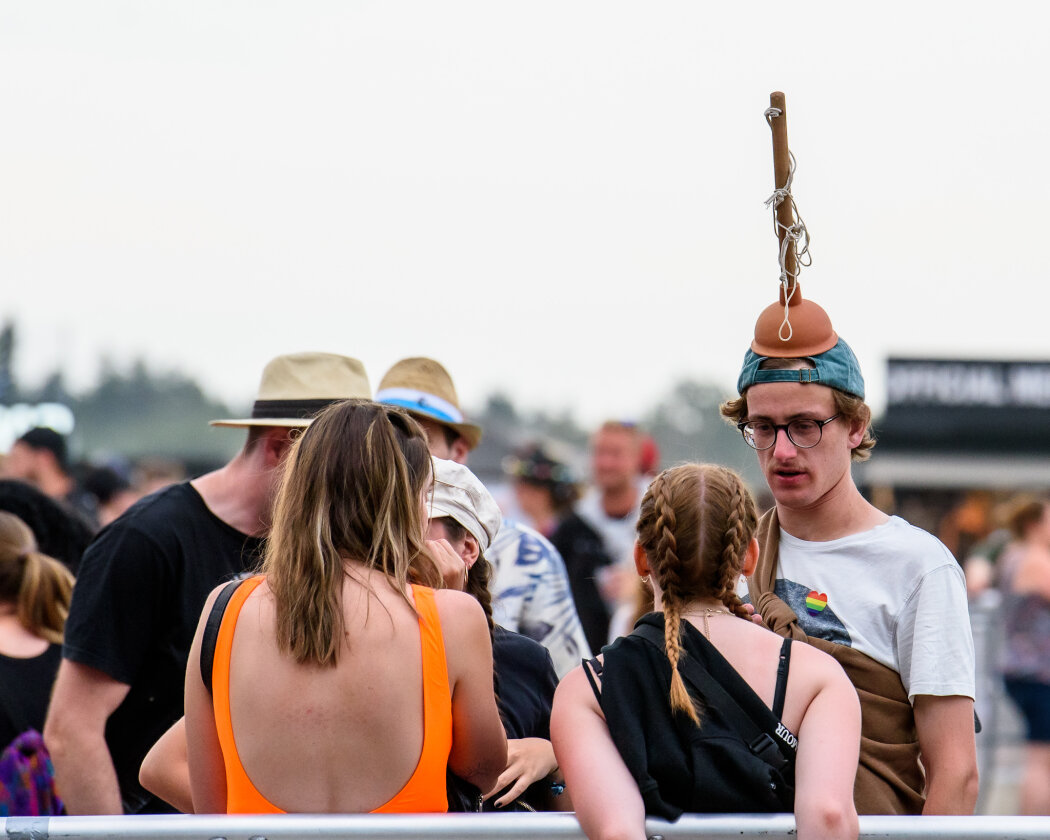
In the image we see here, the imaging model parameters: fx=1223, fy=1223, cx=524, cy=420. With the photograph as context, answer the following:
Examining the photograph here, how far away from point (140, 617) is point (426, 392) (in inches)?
55.4

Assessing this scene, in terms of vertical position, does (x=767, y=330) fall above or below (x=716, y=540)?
above

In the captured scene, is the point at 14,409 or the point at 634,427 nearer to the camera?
the point at 634,427

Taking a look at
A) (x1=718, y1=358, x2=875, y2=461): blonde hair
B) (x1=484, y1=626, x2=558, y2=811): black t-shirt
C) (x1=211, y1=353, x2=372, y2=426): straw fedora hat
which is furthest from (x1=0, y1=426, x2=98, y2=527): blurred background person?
(x1=718, y1=358, x2=875, y2=461): blonde hair

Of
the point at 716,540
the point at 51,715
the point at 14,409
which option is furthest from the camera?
the point at 14,409

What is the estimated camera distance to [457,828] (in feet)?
6.94

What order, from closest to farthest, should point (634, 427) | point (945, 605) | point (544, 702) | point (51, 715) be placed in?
point (945, 605), point (544, 702), point (51, 715), point (634, 427)

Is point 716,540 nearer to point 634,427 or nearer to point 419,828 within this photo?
point 419,828

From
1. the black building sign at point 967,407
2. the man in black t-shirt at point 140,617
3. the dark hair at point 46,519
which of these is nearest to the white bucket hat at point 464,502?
→ the man in black t-shirt at point 140,617

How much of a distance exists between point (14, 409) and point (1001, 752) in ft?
31.6

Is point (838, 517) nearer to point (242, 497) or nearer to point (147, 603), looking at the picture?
point (242, 497)

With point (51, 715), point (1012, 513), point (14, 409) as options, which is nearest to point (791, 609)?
point (51, 715)

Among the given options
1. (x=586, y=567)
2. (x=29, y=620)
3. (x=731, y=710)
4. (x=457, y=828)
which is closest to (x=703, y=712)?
(x=731, y=710)

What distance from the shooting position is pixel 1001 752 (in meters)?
9.34

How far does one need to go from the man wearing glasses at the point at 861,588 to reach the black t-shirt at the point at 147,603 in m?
1.34
